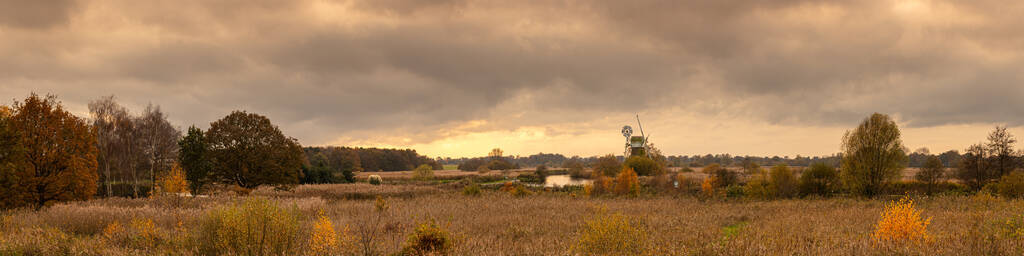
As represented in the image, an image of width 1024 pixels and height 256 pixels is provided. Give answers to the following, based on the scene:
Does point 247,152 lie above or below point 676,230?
above

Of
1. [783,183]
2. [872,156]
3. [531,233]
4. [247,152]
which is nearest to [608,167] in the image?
[783,183]

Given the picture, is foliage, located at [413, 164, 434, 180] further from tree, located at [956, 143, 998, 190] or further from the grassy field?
tree, located at [956, 143, 998, 190]

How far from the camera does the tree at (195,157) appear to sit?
2706 centimetres

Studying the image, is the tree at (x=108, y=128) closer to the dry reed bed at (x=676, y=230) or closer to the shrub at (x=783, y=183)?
the dry reed bed at (x=676, y=230)

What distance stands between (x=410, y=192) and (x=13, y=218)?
23.4m

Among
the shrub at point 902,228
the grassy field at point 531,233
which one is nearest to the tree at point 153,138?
the grassy field at point 531,233

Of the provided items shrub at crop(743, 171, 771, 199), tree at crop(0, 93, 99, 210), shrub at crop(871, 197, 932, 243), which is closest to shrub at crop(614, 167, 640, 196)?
shrub at crop(743, 171, 771, 199)

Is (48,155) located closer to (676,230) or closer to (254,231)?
(254,231)

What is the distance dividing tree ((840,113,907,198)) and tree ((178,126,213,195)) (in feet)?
144

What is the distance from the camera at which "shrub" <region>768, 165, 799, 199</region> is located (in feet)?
115

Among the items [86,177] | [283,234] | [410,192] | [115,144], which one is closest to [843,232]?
[283,234]

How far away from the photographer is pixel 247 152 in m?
30.1

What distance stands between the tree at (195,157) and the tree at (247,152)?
110 cm

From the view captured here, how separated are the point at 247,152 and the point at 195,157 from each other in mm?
3136
